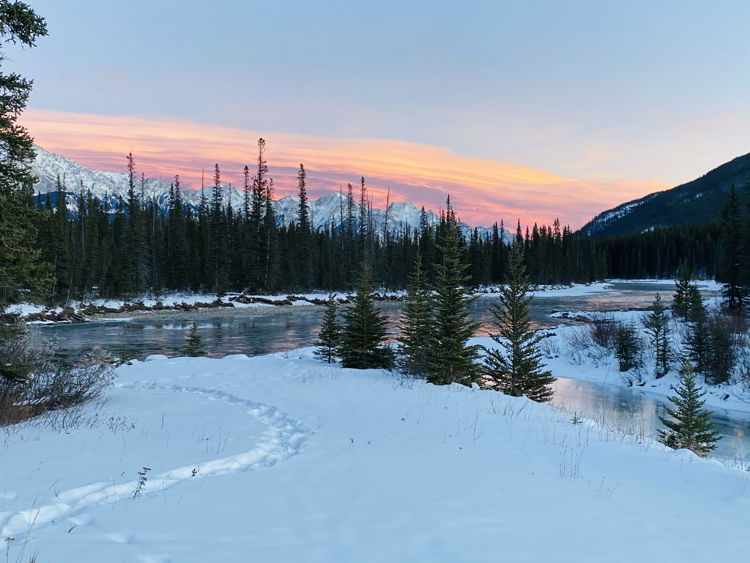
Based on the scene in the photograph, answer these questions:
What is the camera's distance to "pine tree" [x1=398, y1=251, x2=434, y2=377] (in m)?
16.8

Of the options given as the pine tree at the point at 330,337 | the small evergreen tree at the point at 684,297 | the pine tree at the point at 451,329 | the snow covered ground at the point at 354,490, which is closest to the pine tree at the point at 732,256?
the small evergreen tree at the point at 684,297

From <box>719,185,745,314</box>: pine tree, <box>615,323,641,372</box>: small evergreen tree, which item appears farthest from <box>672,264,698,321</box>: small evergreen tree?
<box>719,185,745,314</box>: pine tree

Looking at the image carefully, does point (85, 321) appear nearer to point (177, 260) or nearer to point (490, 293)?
point (177, 260)

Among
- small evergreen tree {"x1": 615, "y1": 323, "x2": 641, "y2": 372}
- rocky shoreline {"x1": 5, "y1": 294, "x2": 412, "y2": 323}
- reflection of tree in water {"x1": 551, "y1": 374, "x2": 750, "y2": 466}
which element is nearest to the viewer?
reflection of tree in water {"x1": 551, "y1": 374, "x2": 750, "y2": 466}

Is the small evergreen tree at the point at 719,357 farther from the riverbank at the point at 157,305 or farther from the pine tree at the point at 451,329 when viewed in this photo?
the riverbank at the point at 157,305

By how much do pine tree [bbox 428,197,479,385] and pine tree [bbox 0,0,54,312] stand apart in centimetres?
1124

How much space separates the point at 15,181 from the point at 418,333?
1217 centimetres

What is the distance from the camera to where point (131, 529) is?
475 centimetres

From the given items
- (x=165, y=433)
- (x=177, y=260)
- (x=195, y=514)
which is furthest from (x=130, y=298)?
(x=195, y=514)

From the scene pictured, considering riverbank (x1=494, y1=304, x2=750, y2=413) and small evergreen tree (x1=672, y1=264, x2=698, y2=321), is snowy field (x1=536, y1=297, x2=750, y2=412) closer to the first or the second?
riverbank (x1=494, y1=304, x2=750, y2=413)

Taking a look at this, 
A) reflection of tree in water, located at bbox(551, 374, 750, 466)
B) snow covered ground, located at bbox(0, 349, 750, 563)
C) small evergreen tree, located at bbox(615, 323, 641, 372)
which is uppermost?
snow covered ground, located at bbox(0, 349, 750, 563)

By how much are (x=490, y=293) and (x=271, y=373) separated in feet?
221

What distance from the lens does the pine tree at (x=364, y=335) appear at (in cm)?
1795

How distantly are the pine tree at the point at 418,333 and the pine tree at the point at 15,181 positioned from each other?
1083cm
